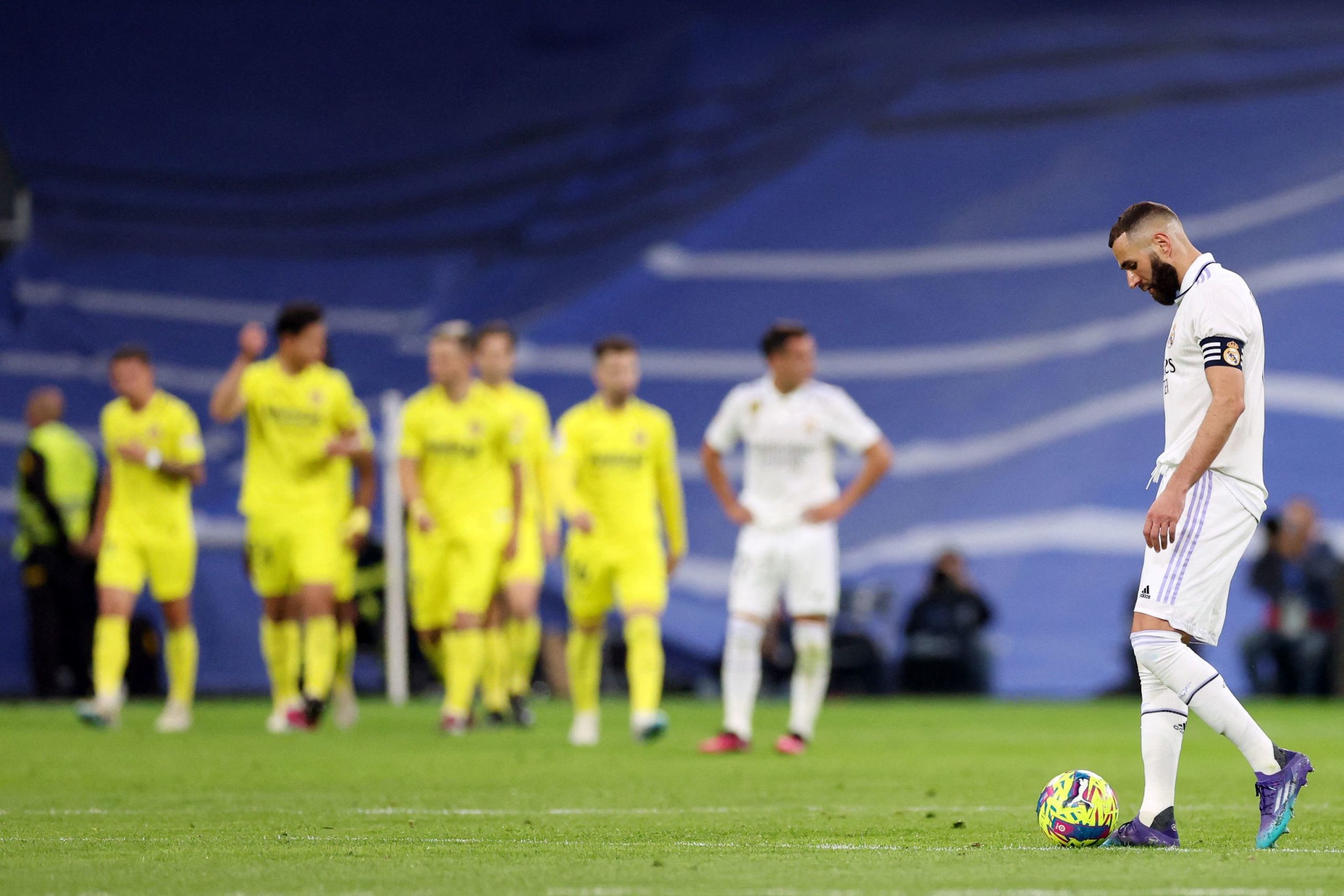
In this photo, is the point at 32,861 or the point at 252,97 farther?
the point at 252,97

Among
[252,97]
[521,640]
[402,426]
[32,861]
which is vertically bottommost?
[32,861]

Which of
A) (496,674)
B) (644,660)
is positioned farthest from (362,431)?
(644,660)

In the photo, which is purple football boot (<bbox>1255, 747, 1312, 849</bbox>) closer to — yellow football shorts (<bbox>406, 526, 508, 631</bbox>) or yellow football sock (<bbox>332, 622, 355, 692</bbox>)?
yellow football shorts (<bbox>406, 526, 508, 631</bbox>)

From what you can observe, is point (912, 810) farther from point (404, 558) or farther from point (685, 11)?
point (685, 11)

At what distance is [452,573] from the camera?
13.0m

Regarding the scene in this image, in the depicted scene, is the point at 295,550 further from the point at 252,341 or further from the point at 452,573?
the point at 252,341

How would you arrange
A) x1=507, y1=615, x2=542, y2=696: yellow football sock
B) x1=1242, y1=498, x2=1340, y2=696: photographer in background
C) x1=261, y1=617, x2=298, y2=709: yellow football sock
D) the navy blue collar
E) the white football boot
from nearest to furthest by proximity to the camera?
the navy blue collar < the white football boot < x1=261, y1=617, x2=298, y2=709: yellow football sock < x1=507, y1=615, x2=542, y2=696: yellow football sock < x1=1242, y1=498, x2=1340, y2=696: photographer in background

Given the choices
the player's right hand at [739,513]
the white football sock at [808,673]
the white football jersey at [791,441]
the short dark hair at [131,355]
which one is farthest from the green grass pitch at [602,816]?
the short dark hair at [131,355]

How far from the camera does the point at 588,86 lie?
23000 mm

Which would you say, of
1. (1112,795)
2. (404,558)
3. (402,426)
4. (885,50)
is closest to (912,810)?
(1112,795)

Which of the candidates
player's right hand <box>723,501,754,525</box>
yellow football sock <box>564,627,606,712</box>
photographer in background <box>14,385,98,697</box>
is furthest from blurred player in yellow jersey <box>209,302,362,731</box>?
photographer in background <box>14,385,98,697</box>

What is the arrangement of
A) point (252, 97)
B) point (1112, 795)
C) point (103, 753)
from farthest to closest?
point (252, 97), point (103, 753), point (1112, 795)

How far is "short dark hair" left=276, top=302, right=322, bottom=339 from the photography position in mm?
13078

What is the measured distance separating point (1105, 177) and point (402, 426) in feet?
34.1
